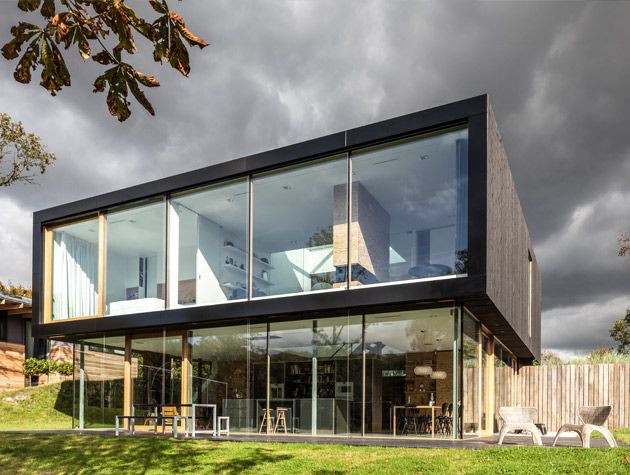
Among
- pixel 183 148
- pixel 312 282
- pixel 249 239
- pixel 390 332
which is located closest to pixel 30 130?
pixel 183 148

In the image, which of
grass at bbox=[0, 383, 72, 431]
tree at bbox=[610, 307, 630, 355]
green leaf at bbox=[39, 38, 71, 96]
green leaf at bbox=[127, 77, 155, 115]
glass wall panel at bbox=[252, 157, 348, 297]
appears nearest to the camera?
green leaf at bbox=[39, 38, 71, 96]

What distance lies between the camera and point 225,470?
917 cm

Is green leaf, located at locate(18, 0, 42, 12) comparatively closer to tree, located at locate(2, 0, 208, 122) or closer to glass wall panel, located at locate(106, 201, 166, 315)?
tree, located at locate(2, 0, 208, 122)

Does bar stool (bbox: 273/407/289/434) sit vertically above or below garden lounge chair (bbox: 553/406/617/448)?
below

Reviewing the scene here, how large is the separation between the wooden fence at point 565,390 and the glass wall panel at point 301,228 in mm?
5883

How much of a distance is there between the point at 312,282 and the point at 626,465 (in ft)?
22.2

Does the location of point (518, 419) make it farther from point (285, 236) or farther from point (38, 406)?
point (38, 406)

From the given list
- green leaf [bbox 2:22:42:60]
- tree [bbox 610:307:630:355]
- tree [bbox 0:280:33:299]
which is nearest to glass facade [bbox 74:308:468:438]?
green leaf [bbox 2:22:42:60]

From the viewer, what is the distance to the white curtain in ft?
54.8

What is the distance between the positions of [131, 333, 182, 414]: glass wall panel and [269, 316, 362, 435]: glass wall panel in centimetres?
306

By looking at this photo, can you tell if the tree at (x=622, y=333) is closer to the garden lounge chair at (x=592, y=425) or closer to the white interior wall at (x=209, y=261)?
the garden lounge chair at (x=592, y=425)

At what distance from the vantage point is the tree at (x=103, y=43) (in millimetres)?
3260

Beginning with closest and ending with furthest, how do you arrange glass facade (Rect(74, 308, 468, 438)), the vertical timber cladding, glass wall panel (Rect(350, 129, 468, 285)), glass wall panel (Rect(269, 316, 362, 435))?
the vertical timber cladding, glass wall panel (Rect(350, 129, 468, 285)), glass facade (Rect(74, 308, 468, 438)), glass wall panel (Rect(269, 316, 362, 435))

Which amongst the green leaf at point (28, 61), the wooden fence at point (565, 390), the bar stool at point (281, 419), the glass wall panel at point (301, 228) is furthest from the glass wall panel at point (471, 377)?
the green leaf at point (28, 61)
